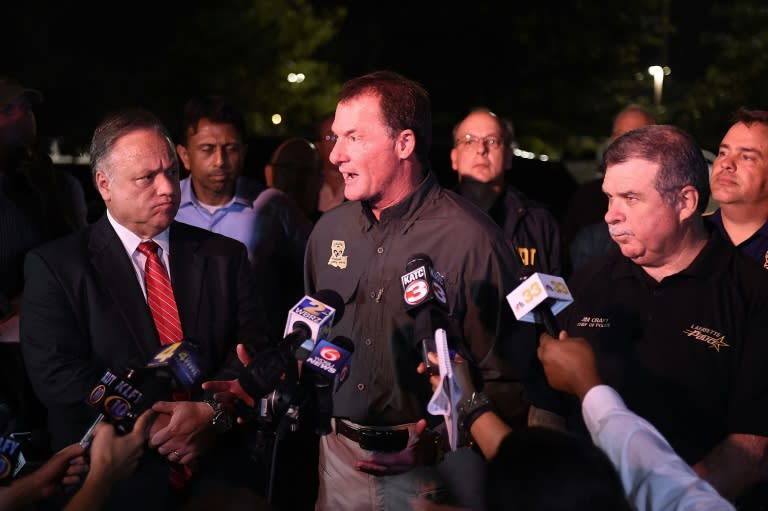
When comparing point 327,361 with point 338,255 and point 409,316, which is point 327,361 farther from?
point 338,255

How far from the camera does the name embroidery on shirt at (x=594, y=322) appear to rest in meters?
3.81

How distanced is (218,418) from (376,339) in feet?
2.43

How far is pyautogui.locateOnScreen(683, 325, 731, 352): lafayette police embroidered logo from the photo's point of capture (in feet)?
11.6

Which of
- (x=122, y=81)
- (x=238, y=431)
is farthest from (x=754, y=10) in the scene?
(x=238, y=431)

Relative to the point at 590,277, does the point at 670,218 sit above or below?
above

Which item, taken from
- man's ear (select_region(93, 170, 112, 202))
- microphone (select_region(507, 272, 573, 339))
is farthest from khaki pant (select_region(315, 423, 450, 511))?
man's ear (select_region(93, 170, 112, 202))

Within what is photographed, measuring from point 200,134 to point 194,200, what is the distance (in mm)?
439

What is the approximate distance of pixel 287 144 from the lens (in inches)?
323

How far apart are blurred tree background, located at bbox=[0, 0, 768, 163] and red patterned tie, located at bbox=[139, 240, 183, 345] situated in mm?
24937

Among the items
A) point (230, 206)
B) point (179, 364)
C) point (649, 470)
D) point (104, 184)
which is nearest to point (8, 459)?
point (179, 364)

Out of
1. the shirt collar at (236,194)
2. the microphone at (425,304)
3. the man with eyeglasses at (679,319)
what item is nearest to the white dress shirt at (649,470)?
the microphone at (425,304)

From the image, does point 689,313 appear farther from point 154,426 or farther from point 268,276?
point 268,276

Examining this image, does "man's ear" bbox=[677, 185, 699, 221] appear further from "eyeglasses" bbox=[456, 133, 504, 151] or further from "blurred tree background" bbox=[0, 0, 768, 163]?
"blurred tree background" bbox=[0, 0, 768, 163]

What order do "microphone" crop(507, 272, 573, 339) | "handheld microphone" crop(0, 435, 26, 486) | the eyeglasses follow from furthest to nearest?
1. the eyeglasses
2. "handheld microphone" crop(0, 435, 26, 486)
3. "microphone" crop(507, 272, 573, 339)
